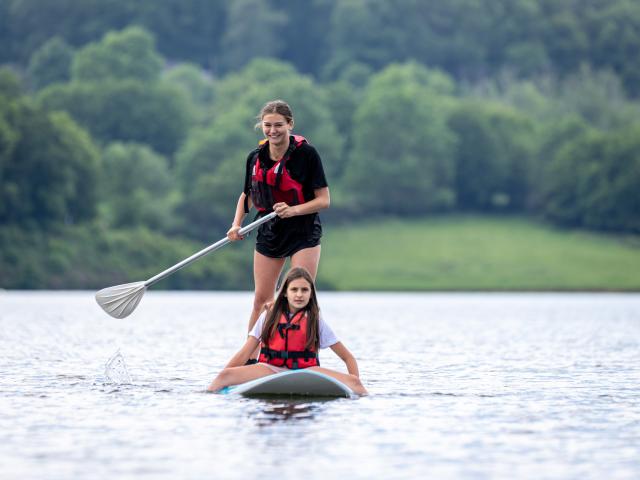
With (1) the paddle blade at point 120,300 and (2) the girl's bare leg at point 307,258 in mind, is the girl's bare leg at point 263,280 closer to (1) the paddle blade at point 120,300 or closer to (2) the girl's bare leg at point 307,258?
(2) the girl's bare leg at point 307,258

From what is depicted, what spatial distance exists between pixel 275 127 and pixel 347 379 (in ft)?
7.30

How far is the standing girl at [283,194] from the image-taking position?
12133 millimetres

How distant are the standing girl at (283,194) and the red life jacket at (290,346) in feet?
1.51

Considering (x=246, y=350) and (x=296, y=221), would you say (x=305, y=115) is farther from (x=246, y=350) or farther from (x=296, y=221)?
(x=246, y=350)

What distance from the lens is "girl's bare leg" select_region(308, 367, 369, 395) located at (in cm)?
1222

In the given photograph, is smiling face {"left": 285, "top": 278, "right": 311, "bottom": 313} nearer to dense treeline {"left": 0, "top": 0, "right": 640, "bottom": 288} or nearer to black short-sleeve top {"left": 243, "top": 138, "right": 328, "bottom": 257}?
black short-sleeve top {"left": 243, "top": 138, "right": 328, "bottom": 257}

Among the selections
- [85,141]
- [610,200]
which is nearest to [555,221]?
[610,200]

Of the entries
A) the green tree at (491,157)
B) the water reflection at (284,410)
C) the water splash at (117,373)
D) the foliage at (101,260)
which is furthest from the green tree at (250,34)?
the water reflection at (284,410)

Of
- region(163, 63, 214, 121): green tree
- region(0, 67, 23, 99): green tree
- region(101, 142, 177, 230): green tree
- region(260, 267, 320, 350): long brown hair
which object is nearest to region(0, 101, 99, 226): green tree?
region(101, 142, 177, 230): green tree

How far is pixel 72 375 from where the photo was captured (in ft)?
47.5

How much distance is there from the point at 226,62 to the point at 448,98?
39.6 m

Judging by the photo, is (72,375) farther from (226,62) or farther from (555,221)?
(226,62)

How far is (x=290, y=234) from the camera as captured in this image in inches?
490

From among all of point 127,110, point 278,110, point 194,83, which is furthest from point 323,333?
point 194,83
